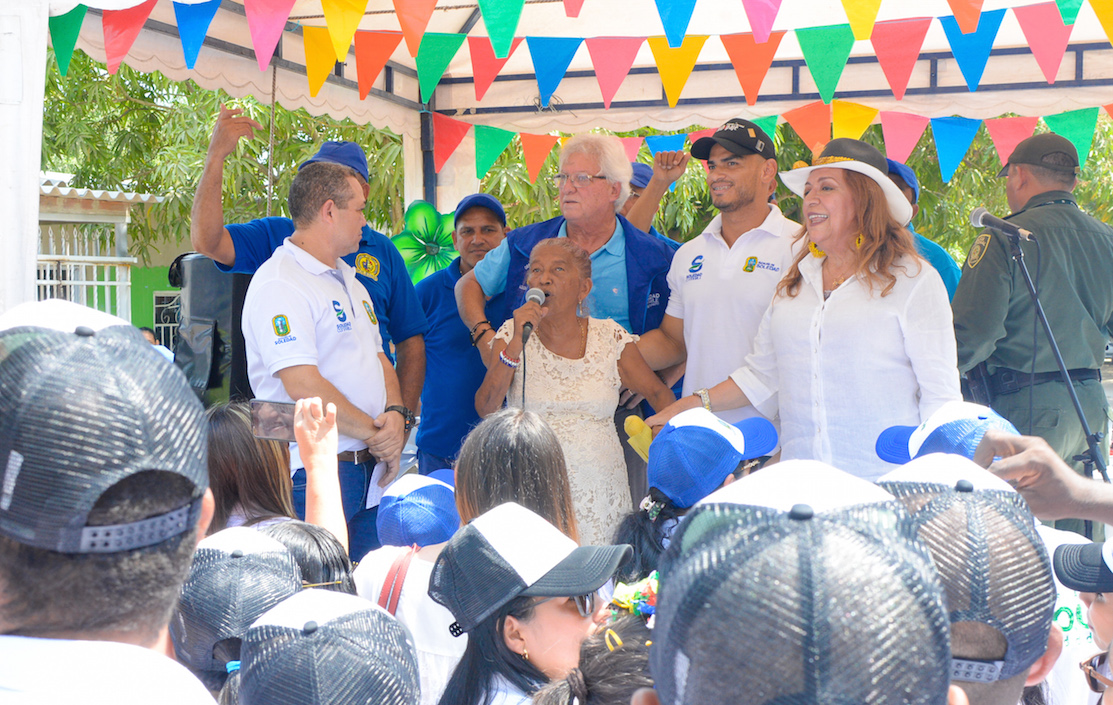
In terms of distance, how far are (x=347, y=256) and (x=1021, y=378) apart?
281cm

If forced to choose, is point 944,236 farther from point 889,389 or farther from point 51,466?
point 51,466

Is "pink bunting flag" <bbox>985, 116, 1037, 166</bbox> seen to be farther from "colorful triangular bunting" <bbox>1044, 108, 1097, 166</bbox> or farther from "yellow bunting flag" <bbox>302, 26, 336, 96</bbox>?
"yellow bunting flag" <bbox>302, 26, 336, 96</bbox>

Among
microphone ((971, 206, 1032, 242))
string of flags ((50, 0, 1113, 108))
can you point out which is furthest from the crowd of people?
string of flags ((50, 0, 1113, 108))

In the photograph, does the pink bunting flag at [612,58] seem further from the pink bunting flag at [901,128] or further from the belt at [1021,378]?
the belt at [1021,378]

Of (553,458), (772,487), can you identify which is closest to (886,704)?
(772,487)

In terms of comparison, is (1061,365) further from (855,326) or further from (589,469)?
(589,469)

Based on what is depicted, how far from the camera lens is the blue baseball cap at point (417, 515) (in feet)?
7.22

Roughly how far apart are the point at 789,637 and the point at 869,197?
2427 mm

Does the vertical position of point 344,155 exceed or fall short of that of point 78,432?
it exceeds it

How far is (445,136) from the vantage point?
19.0ft

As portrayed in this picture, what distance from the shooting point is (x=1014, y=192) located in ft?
12.9

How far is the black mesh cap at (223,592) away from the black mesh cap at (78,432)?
2.32 feet

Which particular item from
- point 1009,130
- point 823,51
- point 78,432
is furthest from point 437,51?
point 78,432

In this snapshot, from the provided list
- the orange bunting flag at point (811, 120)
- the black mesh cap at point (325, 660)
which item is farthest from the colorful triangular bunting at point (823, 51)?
the black mesh cap at point (325, 660)
